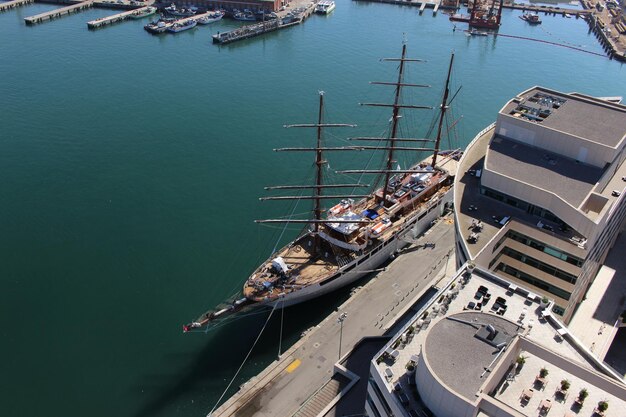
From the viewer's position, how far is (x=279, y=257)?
2704 inches

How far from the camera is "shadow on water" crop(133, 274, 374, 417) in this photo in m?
54.8

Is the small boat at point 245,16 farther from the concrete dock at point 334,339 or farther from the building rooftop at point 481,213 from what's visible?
the building rooftop at point 481,213

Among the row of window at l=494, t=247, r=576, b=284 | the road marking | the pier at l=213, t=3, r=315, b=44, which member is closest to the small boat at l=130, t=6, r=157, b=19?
the pier at l=213, t=3, r=315, b=44

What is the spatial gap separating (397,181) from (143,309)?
4298 centimetres

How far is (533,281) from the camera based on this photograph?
2060 inches

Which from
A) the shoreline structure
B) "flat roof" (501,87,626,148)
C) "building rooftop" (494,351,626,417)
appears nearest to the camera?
"building rooftop" (494,351,626,417)

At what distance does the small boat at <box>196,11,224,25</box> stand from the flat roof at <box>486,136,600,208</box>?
13545 cm

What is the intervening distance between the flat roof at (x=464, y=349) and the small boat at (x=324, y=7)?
16577 cm

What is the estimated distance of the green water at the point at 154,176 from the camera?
191 ft

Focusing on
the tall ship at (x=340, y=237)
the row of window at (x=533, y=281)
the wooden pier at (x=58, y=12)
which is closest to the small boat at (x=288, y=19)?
the wooden pier at (x=58, y=12)

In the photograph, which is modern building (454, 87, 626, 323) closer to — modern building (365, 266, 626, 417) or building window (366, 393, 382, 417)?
modern building (365, 266, 626, 417)

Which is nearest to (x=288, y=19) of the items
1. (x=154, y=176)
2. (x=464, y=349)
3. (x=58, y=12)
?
(x=58, y=12)

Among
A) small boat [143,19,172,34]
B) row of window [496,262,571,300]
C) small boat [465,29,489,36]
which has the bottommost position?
row of window [496,262,571,300]

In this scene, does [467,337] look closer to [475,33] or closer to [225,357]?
[225,357]
